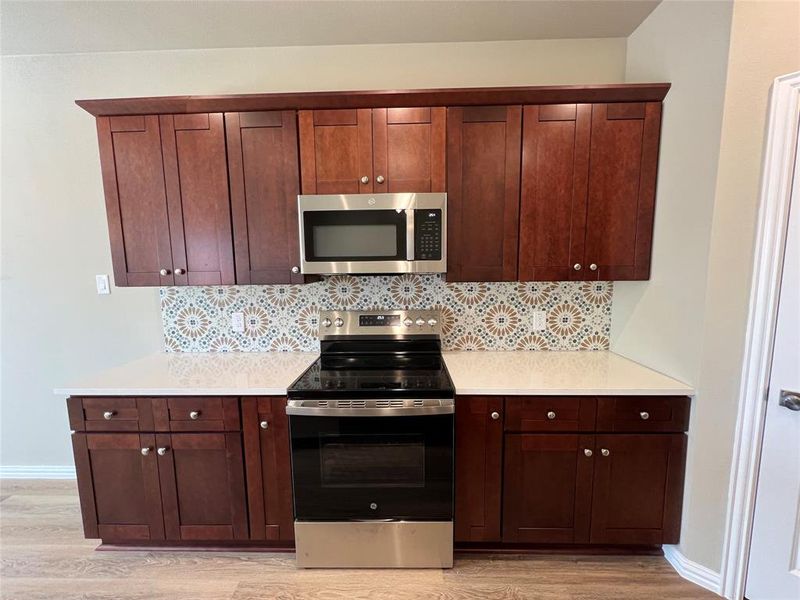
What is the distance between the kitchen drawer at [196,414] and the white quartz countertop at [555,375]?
3.51ft

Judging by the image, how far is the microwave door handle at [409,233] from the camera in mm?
1833

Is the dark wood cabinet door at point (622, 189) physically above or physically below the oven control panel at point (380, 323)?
above

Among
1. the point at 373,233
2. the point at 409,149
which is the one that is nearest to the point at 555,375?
the point at 373,233

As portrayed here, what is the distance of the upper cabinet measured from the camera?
182cm

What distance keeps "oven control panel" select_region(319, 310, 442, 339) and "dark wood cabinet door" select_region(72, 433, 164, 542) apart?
1025mm

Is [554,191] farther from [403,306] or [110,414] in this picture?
[110,414]

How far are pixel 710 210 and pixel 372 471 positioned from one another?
185 cm

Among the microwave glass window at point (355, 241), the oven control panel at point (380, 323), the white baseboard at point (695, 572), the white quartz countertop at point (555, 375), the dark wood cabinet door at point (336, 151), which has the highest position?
the dark wood cabinet door at point (336, 151)

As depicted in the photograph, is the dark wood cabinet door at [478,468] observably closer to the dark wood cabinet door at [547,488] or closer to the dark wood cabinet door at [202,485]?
the dark wood cabinet door at [547,488]

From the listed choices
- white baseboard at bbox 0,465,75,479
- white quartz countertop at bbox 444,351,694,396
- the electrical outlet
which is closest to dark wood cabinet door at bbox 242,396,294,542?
white quartz countertop at bbox 444,351,694,396

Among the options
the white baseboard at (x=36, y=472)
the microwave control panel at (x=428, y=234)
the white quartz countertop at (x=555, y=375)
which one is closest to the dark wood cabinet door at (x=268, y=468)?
the white quartz countertop at (x=555, y=375)

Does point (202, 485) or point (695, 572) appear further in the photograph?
point (202, 485)

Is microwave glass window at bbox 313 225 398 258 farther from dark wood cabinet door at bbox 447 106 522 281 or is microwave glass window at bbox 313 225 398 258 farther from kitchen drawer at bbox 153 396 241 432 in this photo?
kitchen drawer at bbox 153 396 241 432

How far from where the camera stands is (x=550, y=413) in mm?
1670
